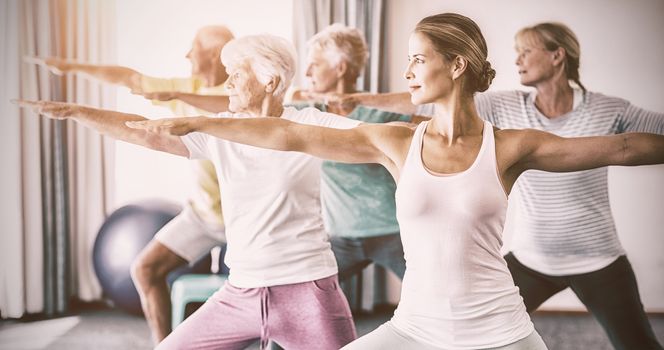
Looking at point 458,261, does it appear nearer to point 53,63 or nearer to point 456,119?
point 456,119

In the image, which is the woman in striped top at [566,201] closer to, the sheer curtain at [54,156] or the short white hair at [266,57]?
the short white hair at [266,57]

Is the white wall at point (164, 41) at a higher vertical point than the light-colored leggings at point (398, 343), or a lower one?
higher

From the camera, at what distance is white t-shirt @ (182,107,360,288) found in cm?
230

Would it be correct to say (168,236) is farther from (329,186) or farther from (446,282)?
(446,282)

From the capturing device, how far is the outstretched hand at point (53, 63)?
9.17ft

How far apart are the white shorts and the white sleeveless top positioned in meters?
1.04

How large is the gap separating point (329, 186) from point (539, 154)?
96 cm

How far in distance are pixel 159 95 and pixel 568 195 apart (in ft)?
5.63

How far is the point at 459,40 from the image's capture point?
204 cm

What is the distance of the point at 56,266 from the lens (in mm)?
2826

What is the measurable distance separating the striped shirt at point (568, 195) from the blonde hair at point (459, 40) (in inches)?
20.5

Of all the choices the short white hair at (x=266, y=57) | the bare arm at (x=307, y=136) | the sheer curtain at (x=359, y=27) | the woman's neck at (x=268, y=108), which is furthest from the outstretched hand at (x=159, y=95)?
the bare arm at (x=307, y=136)

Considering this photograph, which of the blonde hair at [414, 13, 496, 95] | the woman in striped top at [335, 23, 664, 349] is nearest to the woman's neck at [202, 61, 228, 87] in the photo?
the woman in striped top at [335, 23, 664, 349]

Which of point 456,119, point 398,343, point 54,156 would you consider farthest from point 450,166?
point 54,156
